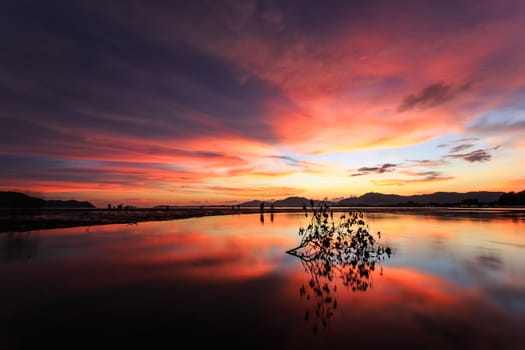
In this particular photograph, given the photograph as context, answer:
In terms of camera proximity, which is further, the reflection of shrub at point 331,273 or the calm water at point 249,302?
the reflection of shrub at point 331,273

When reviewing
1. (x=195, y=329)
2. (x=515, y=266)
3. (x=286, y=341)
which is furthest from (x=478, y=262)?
(x=195, y=329)

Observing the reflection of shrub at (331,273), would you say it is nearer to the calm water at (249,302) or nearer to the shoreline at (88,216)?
the calm water at (249,302)

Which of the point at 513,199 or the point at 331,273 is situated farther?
the point at 513,199

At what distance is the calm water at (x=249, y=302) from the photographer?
752 centimetres

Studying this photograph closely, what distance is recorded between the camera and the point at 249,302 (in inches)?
409

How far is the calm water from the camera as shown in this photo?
7520 mm

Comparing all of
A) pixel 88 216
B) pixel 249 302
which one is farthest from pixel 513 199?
pixel 249 302

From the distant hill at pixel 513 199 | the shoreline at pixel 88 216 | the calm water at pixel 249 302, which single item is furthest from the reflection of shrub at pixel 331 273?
the distant hill at pixel 513 199

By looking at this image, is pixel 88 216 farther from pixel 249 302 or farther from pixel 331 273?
pixel 249 302

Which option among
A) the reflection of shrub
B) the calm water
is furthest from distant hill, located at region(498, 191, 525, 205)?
the reflection of shrub

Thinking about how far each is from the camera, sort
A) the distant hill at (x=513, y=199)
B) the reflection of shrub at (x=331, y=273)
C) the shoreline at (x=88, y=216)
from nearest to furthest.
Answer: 1. the reflection of shrub at (x=331, y=273)
2. the shoreline at (x=88, y=216)
3. the distant hill at (x=513, y=199)

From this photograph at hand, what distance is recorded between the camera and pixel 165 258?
18.2 m

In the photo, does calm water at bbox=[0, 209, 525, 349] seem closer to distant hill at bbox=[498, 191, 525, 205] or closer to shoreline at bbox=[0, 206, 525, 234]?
shoreline at bbox=[0, 206, 525, 234]

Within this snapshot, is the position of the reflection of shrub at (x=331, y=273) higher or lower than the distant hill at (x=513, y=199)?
lower
